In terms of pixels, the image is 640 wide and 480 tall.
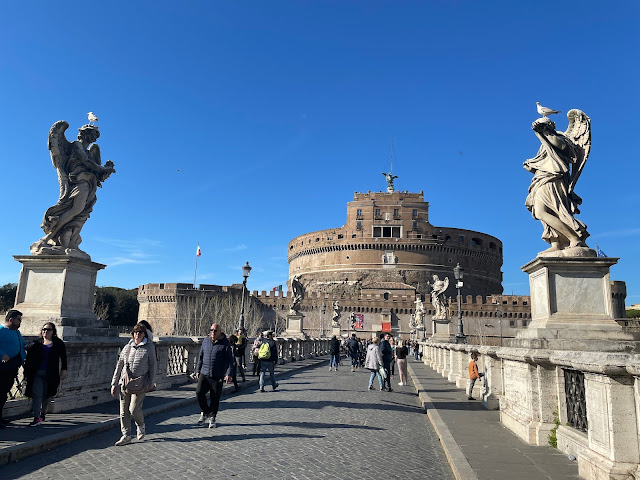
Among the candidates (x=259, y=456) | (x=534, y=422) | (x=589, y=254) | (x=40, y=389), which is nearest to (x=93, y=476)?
(x=259, y=456)

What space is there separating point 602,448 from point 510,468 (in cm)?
104

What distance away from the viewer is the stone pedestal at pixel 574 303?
18.7 feet

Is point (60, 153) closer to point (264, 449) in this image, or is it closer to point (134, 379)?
point (134, 379)

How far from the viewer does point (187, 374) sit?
12.1 m

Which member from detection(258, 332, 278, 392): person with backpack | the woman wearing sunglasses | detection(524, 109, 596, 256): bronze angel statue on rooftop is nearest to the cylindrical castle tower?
detection(258, 332, 278, 392): person with backpack

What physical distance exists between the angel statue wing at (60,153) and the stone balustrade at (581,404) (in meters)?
7.40

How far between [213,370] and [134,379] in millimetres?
1560

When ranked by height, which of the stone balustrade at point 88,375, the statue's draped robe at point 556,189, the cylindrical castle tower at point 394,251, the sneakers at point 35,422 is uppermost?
the cylindrical castle tower at point 394,251

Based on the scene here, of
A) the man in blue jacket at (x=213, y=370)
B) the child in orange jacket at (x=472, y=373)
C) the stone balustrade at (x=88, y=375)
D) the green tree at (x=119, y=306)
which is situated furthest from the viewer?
the green tree at (x=119, y=306)

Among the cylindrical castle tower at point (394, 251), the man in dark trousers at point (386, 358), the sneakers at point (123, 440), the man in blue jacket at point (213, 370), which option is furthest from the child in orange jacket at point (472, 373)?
the cylindrical castle tower at point (394, 251)

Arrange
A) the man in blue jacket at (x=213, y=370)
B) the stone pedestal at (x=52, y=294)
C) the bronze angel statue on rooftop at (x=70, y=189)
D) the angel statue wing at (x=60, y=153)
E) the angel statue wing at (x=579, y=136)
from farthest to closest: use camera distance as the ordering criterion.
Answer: the angel statue wing at (x=60, y=153), the bronze angel statue on rooftop at (x=70, y=189), the stone pedestal at (x=52, y=294), the man in blue jacket at (x=213, y=370), the angel statue wing at (x=579, y=136)

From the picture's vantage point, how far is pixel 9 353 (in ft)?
19.6

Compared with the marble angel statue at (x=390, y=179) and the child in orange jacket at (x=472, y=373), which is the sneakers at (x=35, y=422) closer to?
the child in orange jacket at (x=472, y=373)

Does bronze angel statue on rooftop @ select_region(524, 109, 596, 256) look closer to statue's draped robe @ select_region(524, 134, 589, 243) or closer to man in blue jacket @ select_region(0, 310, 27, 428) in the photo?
statue's draped robe @ select_region(524, 134, 589, 243)
